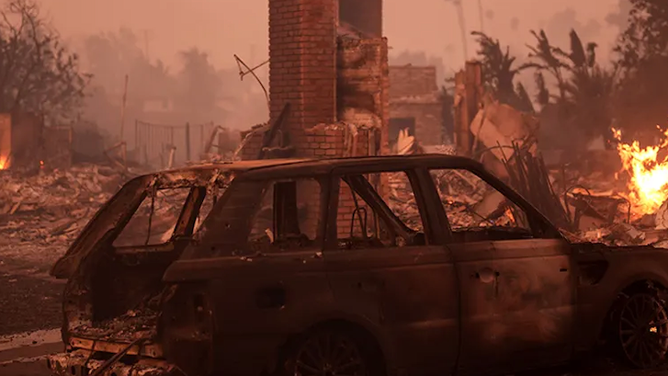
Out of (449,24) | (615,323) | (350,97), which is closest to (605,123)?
(350,97)

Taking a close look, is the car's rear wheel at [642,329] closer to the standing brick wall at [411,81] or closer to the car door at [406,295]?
the car door at [406,295]

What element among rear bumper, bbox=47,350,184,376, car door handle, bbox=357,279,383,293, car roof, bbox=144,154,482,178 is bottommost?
rear bumper, bbox=47,350,184,376

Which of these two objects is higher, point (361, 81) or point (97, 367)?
point (361, 81)

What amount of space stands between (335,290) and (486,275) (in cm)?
111

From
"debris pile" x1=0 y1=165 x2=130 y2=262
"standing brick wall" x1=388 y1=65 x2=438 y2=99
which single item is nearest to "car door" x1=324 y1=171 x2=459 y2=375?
"debris pile" x1=0 y1=165 x2=130 y2=262

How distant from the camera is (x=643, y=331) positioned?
737cm

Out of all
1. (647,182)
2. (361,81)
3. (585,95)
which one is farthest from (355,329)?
(585,95)

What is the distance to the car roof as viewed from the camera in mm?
6108

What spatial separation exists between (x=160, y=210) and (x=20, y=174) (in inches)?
403

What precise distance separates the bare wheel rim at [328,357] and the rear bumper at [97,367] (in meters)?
0.68

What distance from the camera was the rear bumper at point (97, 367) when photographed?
5.72 meters

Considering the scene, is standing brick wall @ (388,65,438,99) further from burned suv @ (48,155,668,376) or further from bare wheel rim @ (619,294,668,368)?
bare wheel rim @ (619,294,668,368)

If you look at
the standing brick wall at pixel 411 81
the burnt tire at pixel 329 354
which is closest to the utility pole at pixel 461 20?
the standing brick wall at pixel 411 81

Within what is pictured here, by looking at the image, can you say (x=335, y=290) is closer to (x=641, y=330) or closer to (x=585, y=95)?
(x=641, y=330)
